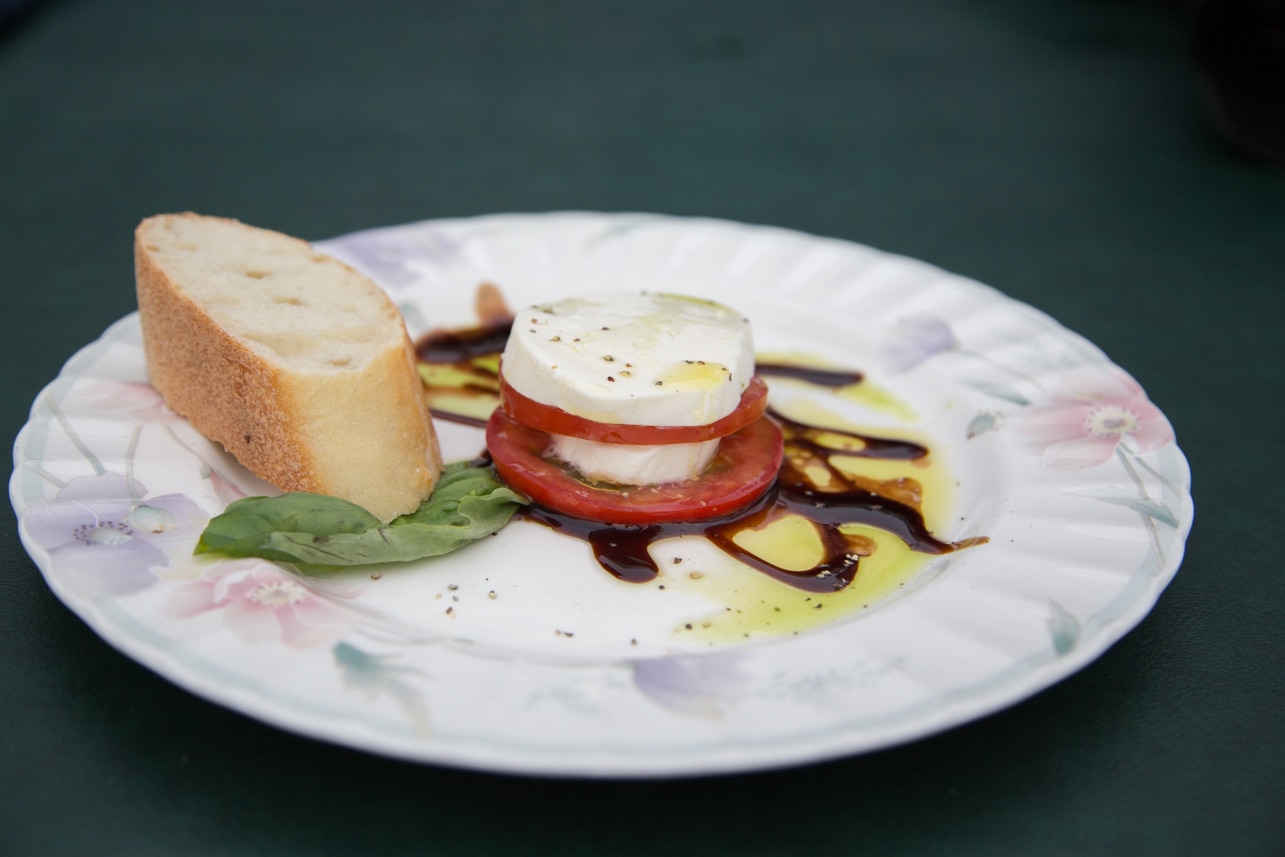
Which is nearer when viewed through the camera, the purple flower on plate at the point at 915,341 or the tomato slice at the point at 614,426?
the tomato slice at the point at 614,426

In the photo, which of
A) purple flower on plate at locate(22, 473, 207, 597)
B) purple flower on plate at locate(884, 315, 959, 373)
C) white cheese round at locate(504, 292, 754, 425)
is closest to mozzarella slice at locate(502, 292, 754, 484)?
white cheese round at locate(504, 292, 754, 425)

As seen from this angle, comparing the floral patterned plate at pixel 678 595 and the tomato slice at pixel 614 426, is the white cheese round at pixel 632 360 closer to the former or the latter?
the tomato slice at pixel 614 426

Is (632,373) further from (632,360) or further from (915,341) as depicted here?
(915,341)

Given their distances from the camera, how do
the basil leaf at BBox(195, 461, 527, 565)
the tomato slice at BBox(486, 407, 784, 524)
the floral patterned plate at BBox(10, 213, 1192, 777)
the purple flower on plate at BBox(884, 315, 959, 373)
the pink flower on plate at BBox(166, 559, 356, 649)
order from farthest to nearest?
1. the purple flower on plate at BBox(884, 315, 959, 373)
2. the tomato slice at BBox(486, 407, 784, 524)
3. the basil leaf at BBox(195, 461, 527, 565)
4. the pink flower on plate at BBox(166, 559, 356, 649)
5. the floral patterned plate at BBox(10, 213, 1192, 777)

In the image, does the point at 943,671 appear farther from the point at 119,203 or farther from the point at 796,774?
→ the point at 119,203

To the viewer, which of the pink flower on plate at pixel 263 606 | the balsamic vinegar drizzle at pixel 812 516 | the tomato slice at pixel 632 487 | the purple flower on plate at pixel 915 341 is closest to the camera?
the pink flower on plate at pixel 263 606

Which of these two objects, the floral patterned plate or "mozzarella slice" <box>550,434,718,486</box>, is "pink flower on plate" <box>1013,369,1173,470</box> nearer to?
the floral patterned plate

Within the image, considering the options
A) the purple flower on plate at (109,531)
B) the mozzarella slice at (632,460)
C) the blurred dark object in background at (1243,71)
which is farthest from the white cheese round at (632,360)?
the blurred dark object in background at (1243,71)

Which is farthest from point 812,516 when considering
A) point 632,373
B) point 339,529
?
point 339,529
